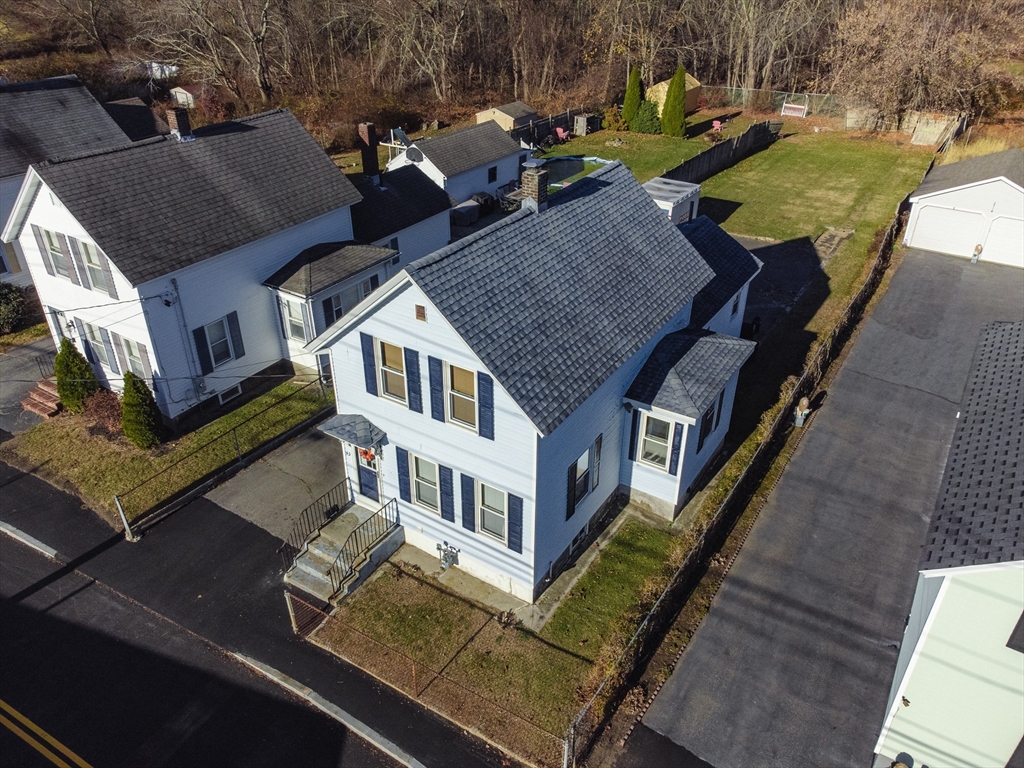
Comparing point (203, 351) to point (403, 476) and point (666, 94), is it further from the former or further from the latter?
point (666, 94)

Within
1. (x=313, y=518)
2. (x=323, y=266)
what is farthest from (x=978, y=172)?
(x=313, y=518)

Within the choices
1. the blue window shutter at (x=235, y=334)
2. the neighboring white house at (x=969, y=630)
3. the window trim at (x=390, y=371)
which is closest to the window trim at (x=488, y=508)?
the window trim at (x=390, y=371)

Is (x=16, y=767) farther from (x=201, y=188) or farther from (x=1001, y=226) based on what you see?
(x=1001, y=226)

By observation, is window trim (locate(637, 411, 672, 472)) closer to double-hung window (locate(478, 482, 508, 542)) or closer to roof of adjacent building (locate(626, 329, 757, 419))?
roof of adjacent building (locate(626, 329, 757, 419))

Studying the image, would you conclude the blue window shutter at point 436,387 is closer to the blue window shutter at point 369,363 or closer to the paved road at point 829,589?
the blue window shutter at point 369,363

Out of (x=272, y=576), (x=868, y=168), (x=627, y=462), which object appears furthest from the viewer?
(x=868, y=168)

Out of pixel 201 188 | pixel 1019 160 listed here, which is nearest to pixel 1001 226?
pixel 1019 160
